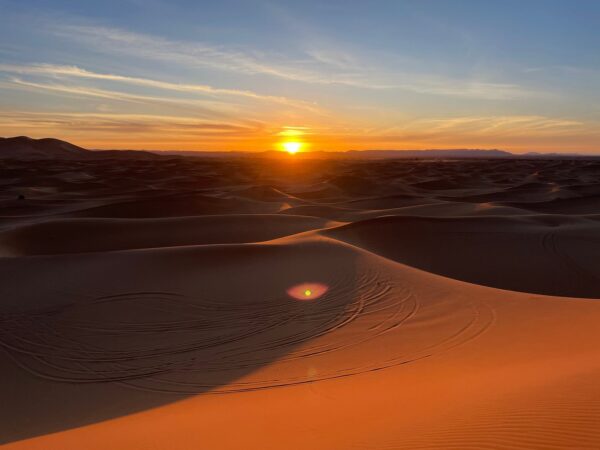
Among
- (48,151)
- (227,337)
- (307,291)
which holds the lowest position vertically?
(227,337)

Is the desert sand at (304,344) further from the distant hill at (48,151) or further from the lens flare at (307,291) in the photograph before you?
the distant hill at (48,151)

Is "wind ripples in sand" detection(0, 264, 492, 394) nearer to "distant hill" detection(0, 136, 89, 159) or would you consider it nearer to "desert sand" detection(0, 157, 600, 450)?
"desert sand" detection(0, 157, 600, 450)

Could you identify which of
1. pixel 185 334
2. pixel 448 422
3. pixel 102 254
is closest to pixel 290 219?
pixel 102 254

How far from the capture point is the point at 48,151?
115000 mm

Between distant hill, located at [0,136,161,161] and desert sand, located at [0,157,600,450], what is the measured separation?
10563 centimetres

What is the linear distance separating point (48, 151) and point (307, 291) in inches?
4922

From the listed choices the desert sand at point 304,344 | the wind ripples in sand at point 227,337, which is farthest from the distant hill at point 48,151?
the wind ripples in sand at point 227,337

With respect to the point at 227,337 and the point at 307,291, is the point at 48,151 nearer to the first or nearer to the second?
the point at 307,291

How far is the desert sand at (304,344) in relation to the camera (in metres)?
3.34

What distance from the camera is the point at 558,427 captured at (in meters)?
2.88

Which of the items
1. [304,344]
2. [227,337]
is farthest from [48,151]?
[304,344]

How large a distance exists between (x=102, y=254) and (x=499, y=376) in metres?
8.41

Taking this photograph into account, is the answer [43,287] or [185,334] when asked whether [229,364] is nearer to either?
[185,334]

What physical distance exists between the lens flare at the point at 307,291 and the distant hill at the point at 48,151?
108 m
